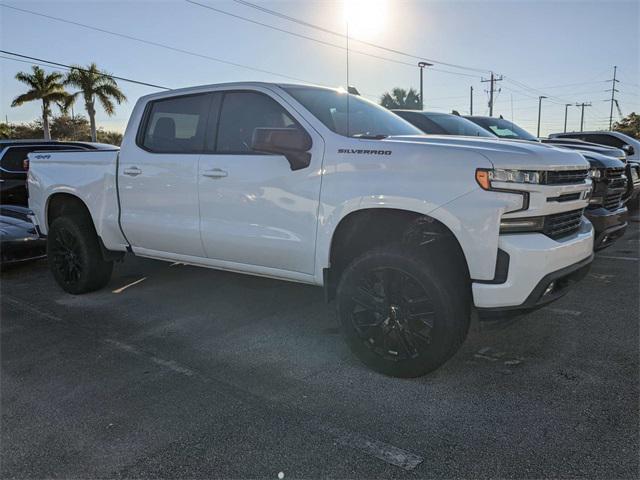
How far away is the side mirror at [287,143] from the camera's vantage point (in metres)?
3.56

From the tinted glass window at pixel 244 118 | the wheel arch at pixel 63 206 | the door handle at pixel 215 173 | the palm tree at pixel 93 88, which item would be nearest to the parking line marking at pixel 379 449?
the door handle at pixel 215 173

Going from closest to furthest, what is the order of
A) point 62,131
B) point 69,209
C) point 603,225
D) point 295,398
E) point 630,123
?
point 295,398
point 603,225
point 69,209
point 62,131
point 630,123

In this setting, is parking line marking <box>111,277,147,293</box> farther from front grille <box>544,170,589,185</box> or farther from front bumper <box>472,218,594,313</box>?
front grille <box>544,170,589,185</box>

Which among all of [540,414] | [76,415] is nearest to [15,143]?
[76,415]

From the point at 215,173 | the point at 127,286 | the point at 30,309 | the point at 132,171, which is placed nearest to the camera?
the point at 215,173

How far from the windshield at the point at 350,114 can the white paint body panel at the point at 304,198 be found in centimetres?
13

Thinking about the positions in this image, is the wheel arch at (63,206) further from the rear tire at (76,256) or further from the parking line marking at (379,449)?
the parking line marking at (379,449)

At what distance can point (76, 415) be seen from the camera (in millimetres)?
3129

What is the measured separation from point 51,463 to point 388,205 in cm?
230

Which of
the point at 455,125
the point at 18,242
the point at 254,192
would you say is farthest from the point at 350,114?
the point at 18,242

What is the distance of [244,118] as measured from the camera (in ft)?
→ 14.2

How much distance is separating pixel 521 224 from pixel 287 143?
156cm

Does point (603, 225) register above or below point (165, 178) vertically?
below

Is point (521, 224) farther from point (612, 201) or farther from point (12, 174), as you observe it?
point (12, 174)
